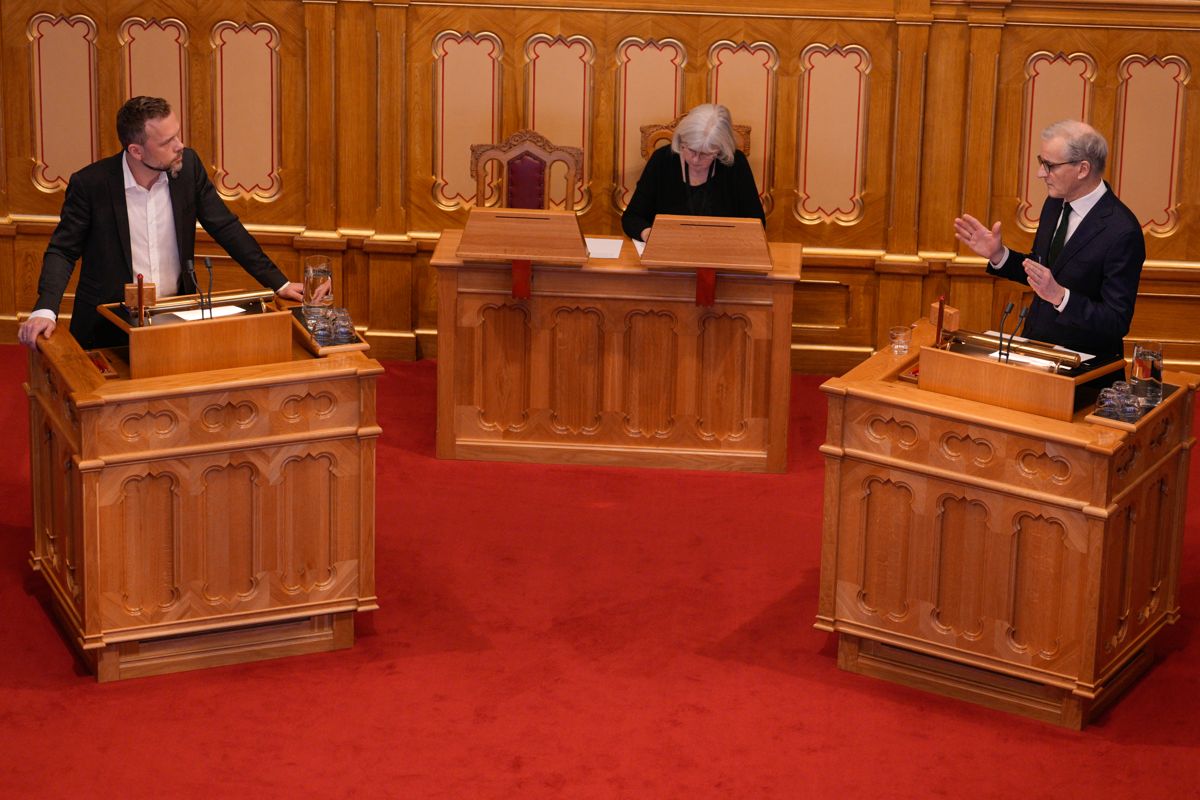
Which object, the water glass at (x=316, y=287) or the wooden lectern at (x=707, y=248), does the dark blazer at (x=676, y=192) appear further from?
the water glass at (x=316, y=287)

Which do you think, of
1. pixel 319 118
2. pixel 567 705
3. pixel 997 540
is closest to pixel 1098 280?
pixel 997 540

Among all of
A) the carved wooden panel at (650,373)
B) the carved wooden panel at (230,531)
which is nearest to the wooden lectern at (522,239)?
the carved wooden panel at (650,373)

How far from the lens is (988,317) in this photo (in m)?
7.90

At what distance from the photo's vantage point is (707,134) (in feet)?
22.4

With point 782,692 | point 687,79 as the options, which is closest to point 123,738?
point 782,692

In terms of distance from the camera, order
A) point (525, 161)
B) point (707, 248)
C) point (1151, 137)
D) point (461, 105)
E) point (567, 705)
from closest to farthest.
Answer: point (567, 705) → point (707, 248) → point (525, 161) → point (1151, 137) → point (461, 105)

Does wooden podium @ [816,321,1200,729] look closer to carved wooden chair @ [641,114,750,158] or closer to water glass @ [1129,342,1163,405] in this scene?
water glass @ [1129,342,1163,405]

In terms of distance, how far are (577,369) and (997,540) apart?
2423mm

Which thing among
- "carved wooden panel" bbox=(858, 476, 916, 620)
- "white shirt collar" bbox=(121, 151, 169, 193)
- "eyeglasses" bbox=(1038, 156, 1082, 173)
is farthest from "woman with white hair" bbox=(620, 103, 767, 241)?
"carved wooden panel" bbox=(858, 476, 916, 620)

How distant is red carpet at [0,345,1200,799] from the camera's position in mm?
4316

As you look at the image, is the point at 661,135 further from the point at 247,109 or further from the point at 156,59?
the point at 156,59

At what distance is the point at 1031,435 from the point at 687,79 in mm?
3684

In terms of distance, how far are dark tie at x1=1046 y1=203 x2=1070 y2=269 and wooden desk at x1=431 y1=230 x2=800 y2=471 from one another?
151 cm

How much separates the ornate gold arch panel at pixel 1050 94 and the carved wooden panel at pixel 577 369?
236 centimetres
